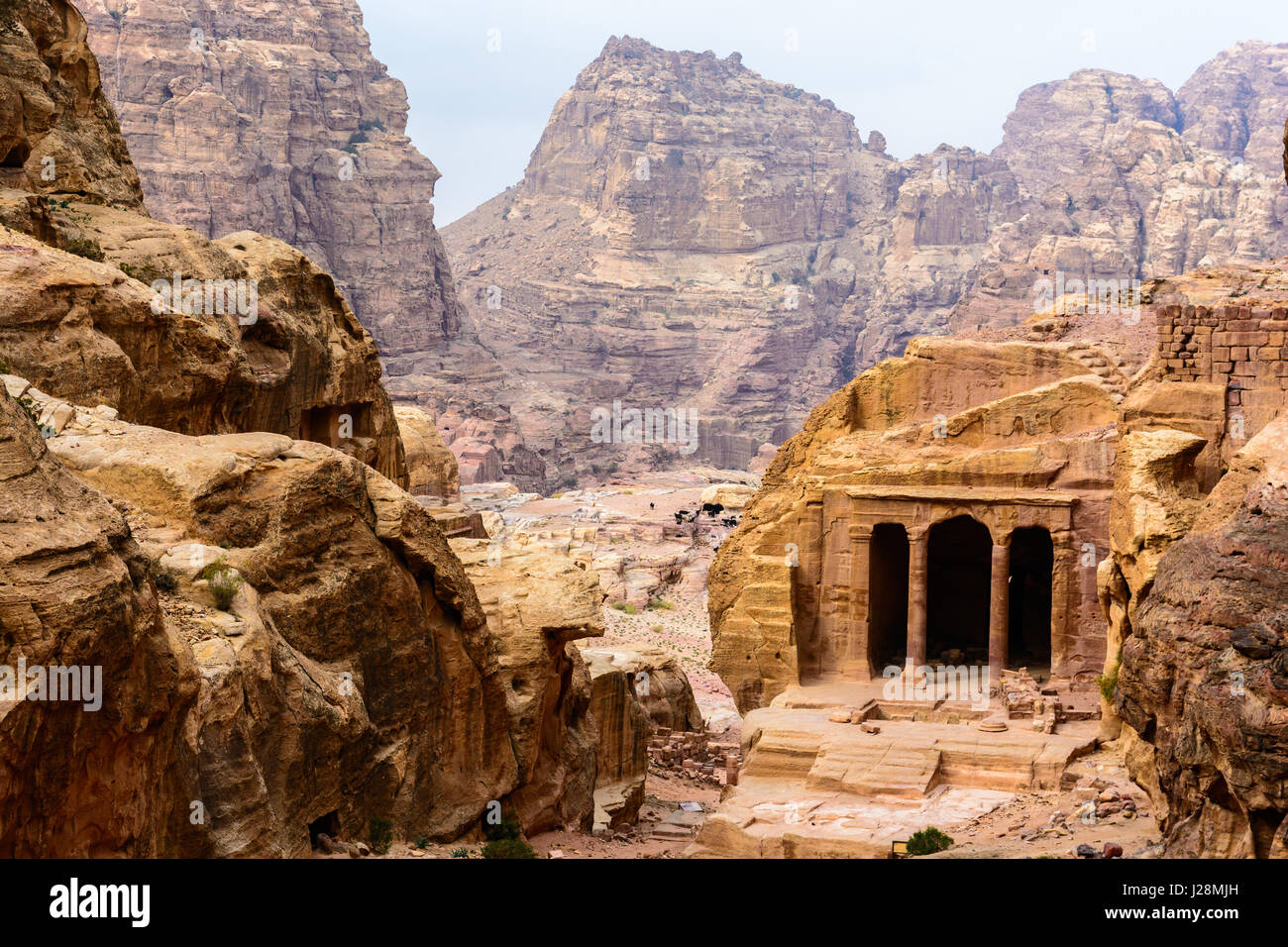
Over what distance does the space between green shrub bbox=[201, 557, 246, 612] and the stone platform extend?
1009 centimetres

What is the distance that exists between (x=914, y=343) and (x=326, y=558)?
1820cm

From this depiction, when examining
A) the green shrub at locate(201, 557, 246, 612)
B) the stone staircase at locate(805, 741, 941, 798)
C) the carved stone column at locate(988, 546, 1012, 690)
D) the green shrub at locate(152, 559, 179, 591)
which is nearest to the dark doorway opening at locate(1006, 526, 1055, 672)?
the carved stone column at locate(988, 546, 1012, 690)

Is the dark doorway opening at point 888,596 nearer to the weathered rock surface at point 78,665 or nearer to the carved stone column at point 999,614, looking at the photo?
the carved stone column at point 999,614

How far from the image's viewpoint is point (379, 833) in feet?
68.2

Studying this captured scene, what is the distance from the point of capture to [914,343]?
116 feet

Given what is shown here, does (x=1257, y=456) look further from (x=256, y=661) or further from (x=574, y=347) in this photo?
(x=574, y=347)

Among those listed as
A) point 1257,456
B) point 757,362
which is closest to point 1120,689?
point 1257,456

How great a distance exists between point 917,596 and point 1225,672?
58.9 feet

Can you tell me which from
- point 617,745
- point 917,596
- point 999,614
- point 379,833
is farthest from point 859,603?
point 379,833

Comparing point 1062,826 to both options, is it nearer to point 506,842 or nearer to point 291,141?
point 506,842

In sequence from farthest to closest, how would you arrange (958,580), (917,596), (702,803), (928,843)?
(702,803), (958,580), (917,596), (928,843)

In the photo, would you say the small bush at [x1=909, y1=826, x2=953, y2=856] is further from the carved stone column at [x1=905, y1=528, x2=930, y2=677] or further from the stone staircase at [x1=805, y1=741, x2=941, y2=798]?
the carved stone column at [x1=905, y1=528, x2=930, y2=677]

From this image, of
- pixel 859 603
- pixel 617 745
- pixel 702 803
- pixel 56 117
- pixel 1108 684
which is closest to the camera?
pixel 1108 684

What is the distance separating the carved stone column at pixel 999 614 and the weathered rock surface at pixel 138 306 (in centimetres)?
1407
